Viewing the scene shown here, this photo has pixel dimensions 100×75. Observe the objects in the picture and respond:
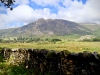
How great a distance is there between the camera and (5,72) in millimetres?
17203

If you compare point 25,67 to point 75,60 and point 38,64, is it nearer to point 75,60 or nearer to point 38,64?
point 38,64

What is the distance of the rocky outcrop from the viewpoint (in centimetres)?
1116

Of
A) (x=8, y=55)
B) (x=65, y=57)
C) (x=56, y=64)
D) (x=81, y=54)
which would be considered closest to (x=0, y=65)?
(x=8, y=55)

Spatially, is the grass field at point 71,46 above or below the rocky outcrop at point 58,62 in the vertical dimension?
below

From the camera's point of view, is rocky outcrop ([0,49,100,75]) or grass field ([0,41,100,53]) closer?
rocky outcrop ([0,49,100,75])

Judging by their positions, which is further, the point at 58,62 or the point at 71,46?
the point at 71,46

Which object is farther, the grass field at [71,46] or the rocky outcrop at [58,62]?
the grass field at [71,46]

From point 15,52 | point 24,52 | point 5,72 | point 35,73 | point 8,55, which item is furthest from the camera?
point 8,55

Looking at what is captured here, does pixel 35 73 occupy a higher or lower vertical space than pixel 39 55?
lower

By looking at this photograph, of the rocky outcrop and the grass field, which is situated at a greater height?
the rocky outcrop

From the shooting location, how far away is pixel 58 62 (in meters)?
14.1

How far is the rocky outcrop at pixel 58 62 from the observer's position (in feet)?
36.6

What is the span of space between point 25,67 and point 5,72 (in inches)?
76.8

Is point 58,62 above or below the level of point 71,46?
above
